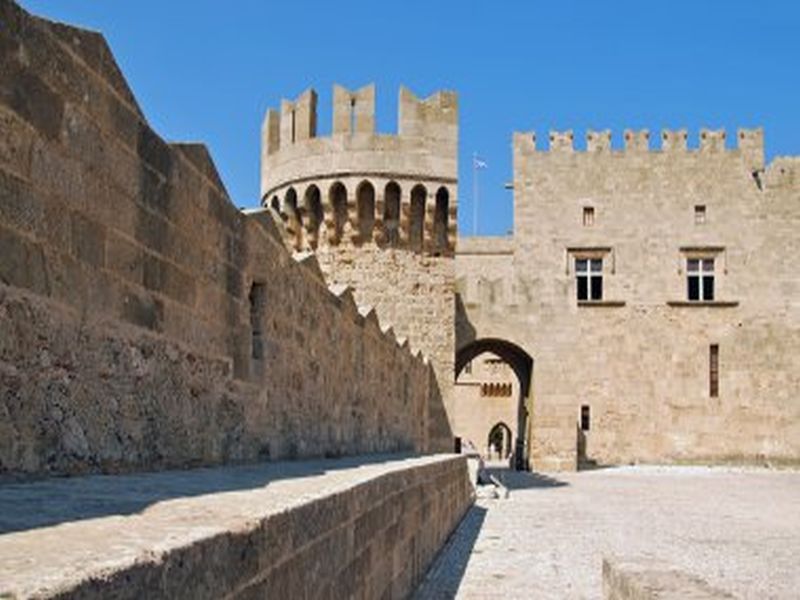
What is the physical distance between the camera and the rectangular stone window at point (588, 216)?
99.6 feet

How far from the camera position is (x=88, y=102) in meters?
4.29

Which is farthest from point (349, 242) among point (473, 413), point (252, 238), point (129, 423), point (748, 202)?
point (473, 413)

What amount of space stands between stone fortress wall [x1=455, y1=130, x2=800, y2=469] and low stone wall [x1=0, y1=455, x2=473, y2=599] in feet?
77.0

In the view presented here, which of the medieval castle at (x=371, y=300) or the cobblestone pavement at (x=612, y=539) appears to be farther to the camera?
the cobblestone pavement at (x=612, y=539)

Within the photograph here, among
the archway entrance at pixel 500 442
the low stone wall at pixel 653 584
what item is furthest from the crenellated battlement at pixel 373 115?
the archway entrance at pixel 500 442

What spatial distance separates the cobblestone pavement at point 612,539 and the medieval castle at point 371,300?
21.1 inches

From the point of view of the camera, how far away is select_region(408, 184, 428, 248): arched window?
22.1 m

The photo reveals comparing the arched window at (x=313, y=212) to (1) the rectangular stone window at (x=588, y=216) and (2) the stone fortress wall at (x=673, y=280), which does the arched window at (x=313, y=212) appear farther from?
(1) the rectangular stone window at (x=588, y=216)

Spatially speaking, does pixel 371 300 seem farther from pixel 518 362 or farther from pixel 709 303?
pixel 709 303

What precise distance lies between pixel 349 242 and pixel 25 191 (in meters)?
18.8

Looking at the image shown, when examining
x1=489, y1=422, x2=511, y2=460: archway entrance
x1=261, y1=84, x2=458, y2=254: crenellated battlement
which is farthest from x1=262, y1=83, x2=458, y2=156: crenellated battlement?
x1=489, y1=422, x2=511, y2=460: archway entrance

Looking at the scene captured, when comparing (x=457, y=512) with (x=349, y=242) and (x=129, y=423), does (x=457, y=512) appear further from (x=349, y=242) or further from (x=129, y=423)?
(x=349, y=242)

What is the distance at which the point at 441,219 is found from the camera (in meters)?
22.4

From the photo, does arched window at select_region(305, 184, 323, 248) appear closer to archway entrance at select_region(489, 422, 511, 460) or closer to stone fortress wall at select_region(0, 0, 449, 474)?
stone fortress wall at select_region(0, 0, 449, 474)
